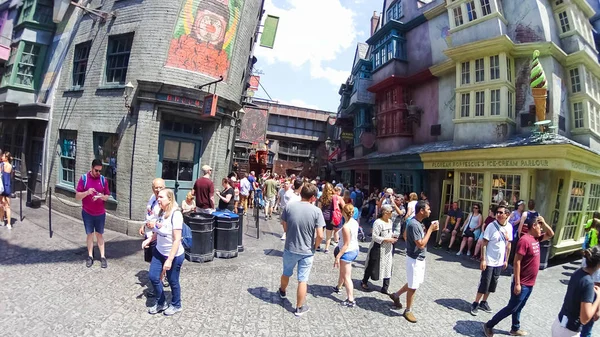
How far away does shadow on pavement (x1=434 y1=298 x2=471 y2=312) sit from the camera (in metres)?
5.24

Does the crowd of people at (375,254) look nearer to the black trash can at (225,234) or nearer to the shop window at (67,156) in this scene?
the black trash can at (225,234)

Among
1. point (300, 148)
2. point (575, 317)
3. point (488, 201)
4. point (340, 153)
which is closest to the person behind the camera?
point (575, 317)

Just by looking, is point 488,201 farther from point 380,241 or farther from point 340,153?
point 340,153

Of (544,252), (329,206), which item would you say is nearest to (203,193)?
(329,206)

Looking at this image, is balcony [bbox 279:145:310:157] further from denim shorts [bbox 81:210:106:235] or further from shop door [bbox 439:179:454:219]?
denim shorts [bbox 81:210:106:235]

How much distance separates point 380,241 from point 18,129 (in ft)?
53.3

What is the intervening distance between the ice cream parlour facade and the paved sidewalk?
2773 mm

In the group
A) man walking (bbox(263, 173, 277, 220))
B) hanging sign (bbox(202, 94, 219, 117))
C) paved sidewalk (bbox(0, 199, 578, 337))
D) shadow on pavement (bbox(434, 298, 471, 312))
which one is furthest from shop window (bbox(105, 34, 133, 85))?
shadow on pavement (bbox(434, 298, 471, 312))

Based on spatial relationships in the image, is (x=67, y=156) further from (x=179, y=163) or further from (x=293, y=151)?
(x=293, y=151)

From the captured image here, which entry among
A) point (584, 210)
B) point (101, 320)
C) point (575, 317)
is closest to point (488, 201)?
point (584, 210)

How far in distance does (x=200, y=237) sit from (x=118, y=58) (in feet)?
22.5

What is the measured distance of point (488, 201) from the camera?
963 centimetres

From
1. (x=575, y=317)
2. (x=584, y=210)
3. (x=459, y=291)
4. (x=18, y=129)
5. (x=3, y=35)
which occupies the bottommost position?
(x=459, y=291)

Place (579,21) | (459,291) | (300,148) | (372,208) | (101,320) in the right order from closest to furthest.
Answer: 1. (101,320)
2. (459,291)
3. (579,21)
4. (372,208)
5. (300,148)
